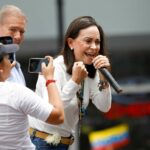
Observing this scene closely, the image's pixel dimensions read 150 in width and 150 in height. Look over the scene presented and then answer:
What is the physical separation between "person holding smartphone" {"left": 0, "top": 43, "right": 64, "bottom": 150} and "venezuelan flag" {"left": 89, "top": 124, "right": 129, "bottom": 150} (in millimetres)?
6543

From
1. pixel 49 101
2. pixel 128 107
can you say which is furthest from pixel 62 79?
pixel 128 107

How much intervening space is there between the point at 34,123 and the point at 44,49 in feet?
24.3

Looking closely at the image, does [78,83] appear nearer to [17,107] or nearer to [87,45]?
[87,45]

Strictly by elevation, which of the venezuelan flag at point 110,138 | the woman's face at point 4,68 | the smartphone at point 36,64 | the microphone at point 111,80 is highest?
the woman's face at point 4,68

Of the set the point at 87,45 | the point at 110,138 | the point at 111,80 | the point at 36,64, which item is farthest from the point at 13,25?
the point at 110,138

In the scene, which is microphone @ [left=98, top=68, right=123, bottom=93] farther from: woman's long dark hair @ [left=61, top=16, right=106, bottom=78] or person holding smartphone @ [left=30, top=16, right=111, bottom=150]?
woman's long dark hair @ [left=61, top=16, right=106, bottom=78]

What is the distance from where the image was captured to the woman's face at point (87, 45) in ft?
18.0

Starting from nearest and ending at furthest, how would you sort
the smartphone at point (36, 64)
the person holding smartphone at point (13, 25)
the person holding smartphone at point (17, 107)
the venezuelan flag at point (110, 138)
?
the person holding smartphone at point (17, 107), the smartphone at point (36, 64), the person holding smartphone at point (13, 25), the venezuelan flag at point (110, 138)

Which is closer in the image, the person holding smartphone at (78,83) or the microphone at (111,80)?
the microphone at (111,80)

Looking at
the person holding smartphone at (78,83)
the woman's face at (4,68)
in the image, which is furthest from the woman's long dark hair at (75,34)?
the woman's face at (4,68)

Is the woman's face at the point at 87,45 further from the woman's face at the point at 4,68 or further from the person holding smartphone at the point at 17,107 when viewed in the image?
the woman's face at the point at 4,68

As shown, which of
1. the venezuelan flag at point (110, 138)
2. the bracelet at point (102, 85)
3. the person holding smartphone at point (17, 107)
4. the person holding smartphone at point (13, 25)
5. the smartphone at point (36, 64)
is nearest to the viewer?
the person holding smartphone at point (17, 107)

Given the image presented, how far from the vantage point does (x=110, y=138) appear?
11.9m

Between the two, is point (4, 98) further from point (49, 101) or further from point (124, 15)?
point (124, 15)
